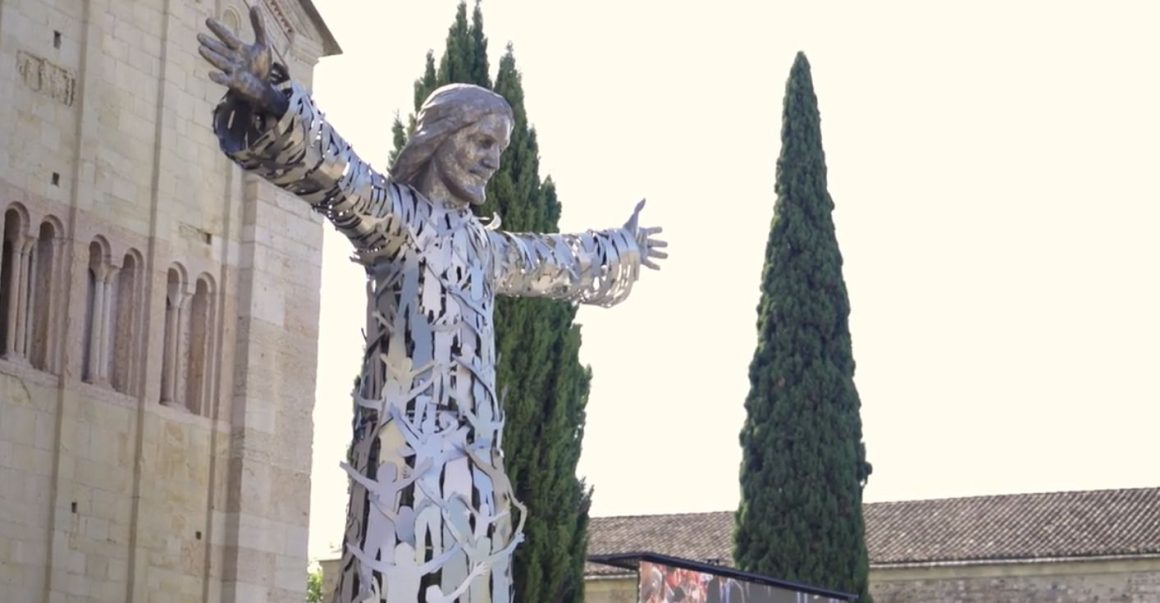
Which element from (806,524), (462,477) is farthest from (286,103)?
(806,524)

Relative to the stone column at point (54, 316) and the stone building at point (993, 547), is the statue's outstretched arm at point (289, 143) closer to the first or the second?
the stone column at point (54, 316)

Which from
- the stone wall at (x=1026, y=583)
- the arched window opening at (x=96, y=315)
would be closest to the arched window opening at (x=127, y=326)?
the arched window opening at (x=96, y=315)

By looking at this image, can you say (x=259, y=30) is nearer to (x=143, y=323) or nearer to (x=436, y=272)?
(x=436, y=272)

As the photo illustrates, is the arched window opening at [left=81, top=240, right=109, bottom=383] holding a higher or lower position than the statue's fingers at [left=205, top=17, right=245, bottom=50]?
higher

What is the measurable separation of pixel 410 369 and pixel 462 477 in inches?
17.1

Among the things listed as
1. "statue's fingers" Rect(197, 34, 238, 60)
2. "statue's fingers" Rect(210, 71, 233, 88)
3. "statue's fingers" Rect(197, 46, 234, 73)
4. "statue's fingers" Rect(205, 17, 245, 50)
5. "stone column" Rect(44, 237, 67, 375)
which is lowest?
"statue's fingers" Rect(210, 71, 233, 88)

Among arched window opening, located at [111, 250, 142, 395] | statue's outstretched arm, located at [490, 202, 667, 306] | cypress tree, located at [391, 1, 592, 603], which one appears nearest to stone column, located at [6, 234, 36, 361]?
arched window opening, located at [111, 250, 142, 395]

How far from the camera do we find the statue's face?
24.8 feet

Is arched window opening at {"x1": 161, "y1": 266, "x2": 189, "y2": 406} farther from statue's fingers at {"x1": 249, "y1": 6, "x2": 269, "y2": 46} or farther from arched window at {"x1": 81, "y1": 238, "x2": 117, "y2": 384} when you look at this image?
statue's fingers at {"x1": 249, "y1": 6, "x2": 269, "y2": 46}

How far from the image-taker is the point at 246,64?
6.44m

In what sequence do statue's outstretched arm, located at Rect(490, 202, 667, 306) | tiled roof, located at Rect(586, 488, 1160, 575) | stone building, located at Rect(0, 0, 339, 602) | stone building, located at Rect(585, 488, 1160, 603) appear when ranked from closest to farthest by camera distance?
statue's outstretched arm, located at Rect(490, 202, 667, 306)
stone building, located at Rect(0, 0, 339, 602)
stone building, located at Rect(585, 488, 1160, 603)
tiled roof, located at Rect(586, 488, 1160, 575)

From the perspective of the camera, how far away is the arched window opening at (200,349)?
14.9 meters

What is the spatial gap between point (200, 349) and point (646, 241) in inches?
279

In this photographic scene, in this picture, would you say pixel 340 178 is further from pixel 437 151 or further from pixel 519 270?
pixel 519 270
